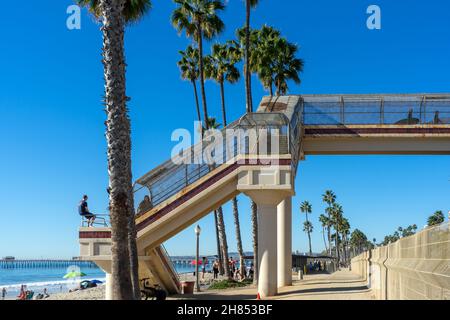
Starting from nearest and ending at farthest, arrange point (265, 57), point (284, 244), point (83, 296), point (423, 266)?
1. point (423, 266)
2. point (284, 244)
3. point (83, 296)
4. point (265, 57)

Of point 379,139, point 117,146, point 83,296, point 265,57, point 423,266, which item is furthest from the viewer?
point 265,57

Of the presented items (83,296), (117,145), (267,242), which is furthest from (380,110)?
(83,296)

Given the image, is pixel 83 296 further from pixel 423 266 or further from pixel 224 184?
pixel 423 266

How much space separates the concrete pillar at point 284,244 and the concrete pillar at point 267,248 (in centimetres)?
489

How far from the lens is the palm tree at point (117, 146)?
13367 millimetres

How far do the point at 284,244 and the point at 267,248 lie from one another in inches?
203

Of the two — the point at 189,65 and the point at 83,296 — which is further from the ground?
the point at 189,65

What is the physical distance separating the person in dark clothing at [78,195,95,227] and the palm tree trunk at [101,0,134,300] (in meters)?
7.37

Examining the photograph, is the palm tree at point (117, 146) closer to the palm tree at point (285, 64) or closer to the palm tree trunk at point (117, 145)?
the palm tree trunk at point (117, 145)

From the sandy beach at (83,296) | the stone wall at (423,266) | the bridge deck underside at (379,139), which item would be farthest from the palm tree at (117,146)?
the sandy beach at (83,296)

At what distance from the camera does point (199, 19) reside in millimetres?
37031

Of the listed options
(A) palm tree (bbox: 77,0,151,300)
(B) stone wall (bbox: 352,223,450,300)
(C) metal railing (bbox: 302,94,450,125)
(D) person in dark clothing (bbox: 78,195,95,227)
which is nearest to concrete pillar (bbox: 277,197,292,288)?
(C) metal railing (bbox: 302,94,450,125)
